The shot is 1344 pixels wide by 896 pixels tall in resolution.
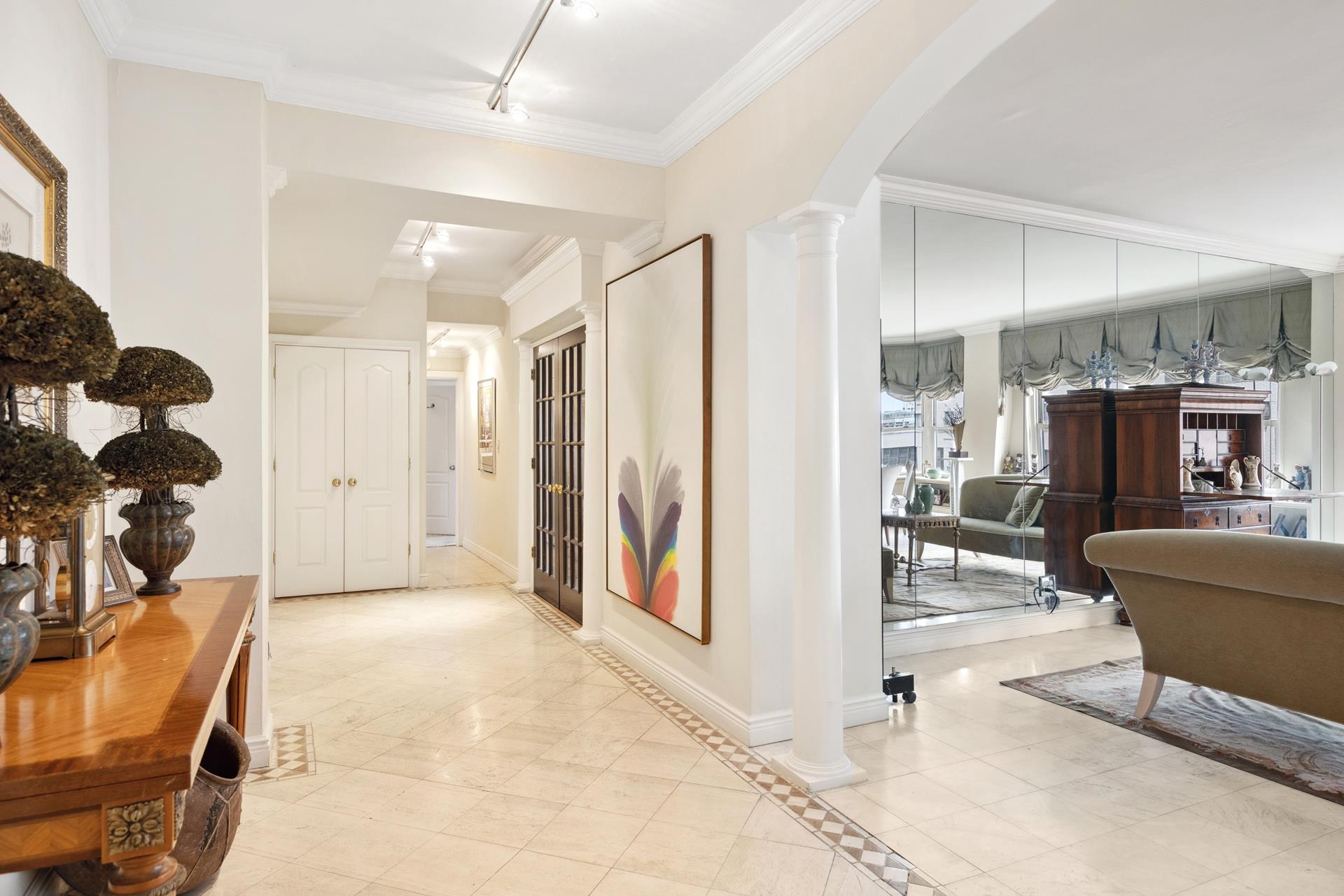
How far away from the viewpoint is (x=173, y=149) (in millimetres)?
2711

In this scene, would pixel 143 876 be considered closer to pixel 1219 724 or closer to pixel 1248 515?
pixel 1219 724

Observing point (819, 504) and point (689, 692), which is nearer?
point (819, 504)

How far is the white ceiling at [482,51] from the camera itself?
256 cm

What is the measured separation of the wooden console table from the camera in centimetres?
94

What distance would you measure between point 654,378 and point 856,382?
3.25 ft

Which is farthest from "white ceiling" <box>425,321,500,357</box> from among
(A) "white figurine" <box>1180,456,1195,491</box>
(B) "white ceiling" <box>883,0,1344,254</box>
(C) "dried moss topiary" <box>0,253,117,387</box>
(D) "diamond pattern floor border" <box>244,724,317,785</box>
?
(C) "dried moss topiary" <box>0,253,117,387</box>

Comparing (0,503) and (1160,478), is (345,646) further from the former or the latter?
(1160,478)

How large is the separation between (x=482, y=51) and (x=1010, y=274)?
11.4 feet

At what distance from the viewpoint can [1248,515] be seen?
5.20m

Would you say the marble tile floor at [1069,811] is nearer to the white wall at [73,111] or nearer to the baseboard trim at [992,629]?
the baseboard trim at [992,629]

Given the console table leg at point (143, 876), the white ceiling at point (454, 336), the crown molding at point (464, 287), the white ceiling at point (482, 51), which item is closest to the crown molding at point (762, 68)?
the white ceiling at point (482, 51)

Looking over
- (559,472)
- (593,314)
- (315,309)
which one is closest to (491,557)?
(559,472)

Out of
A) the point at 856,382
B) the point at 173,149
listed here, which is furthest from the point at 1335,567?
the point at 173,149

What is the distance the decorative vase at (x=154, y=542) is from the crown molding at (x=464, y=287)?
4946 mm
